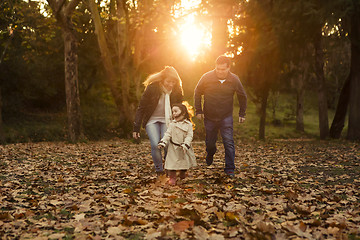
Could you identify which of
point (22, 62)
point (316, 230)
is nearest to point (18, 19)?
point (22, 62)

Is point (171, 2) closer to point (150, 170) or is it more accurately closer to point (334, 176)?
point (150, 170)

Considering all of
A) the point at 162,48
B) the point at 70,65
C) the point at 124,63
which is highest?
the point at 162,48

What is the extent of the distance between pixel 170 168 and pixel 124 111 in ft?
51.6

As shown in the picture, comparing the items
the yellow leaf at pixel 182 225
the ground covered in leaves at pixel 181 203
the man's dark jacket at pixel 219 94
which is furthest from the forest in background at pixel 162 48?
the yellow leaf at pixel 182 225

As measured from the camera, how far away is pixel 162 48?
83.5 feet

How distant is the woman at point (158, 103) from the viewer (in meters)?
6.75

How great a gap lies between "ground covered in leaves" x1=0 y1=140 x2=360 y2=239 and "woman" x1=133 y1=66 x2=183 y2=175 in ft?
2.91

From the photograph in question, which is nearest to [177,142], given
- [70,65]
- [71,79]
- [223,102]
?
[223,102]

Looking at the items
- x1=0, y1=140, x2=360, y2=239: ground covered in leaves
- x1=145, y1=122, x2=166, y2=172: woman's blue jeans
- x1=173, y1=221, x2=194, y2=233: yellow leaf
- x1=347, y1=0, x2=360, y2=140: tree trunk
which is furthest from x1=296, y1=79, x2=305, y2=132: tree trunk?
x1=173, y1=221, x2=194, y2=233: yellow leaf

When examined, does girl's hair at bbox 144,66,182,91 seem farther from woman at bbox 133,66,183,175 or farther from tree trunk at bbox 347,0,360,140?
tree trunk at bbox 347,0,360,140

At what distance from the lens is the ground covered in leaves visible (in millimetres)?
4043

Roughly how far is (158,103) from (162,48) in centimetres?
1919

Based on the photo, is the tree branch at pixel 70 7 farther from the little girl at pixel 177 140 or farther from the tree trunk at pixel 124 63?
the little girl at pixel 177 140

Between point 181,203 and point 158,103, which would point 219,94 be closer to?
point 158,103
